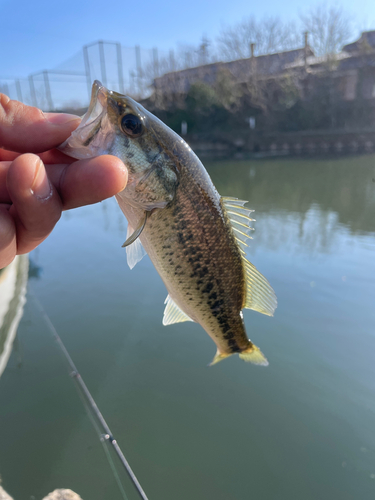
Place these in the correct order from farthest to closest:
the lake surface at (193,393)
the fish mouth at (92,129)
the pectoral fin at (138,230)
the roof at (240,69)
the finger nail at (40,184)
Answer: the roof at (240,69), the lake surface at (193,393), the pectoral fin at (138,230), the fish mouth at (92,129), the finger nail at (40,184)

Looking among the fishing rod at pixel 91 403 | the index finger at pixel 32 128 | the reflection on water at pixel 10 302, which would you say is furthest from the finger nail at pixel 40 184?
the reflection on water at pixel 10 302

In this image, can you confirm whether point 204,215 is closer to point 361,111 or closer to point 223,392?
point 223,392

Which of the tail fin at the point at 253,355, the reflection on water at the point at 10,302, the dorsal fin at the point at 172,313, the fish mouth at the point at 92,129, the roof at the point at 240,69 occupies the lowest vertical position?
the reflection on water at the point at 10,302

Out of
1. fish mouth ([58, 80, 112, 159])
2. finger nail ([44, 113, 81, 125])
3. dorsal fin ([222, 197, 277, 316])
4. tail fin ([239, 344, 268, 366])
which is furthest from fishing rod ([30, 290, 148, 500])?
finger nail ([44, 113, 81, 125])

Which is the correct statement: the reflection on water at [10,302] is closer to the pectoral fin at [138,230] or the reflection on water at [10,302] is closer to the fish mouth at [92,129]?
the pectoral fin at [138,230]

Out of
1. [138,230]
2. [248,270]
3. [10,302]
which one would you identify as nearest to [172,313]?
[248,270]

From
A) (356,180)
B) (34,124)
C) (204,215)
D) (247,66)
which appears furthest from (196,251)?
(247,66)

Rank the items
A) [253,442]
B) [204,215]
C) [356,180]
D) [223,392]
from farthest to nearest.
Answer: [356,180] < [223,392] < [253,442] < [204,215]

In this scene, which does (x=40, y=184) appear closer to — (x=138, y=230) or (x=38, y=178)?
(x=38, y=178)
